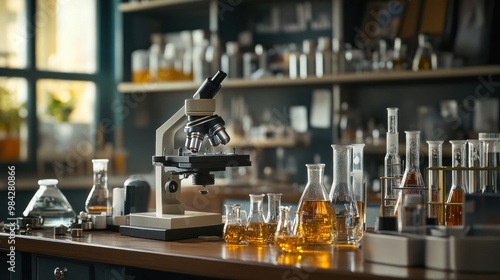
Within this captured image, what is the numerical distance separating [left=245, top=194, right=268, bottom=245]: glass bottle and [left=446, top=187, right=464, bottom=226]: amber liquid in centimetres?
49

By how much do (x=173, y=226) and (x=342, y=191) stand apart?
1.61ft

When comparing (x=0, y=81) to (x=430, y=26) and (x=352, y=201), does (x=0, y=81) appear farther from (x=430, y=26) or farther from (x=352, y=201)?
(x=352, y=201)

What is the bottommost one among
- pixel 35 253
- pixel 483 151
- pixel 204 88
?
pixel 35 253

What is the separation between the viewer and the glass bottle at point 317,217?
2.06 metres

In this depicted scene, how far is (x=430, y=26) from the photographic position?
4422 millimetres

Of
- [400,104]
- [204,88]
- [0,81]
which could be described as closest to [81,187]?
[0,81]

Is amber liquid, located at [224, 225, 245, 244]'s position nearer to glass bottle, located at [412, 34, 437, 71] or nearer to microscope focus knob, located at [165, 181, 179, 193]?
microscope focus knob, located at [165, 181, 179, 193]

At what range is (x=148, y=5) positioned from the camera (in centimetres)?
527

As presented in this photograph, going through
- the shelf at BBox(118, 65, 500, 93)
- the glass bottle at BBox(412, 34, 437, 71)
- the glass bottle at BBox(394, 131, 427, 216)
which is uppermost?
the glass bottle at BBox(412, 34, 437, 71)

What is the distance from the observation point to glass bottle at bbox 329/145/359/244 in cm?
212

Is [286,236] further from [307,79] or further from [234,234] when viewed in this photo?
[307,79]

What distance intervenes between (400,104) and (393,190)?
2581mm

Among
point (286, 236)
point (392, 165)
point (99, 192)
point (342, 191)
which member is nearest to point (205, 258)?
point (286, 236)

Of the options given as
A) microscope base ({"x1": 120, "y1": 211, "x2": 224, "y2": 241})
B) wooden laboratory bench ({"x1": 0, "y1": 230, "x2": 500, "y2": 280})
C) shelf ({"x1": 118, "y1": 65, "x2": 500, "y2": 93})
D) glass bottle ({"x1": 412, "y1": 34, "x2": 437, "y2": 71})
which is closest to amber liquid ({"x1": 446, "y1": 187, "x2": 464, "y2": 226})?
wooden laboratory bench ({"x1": 0, "y1": 230, "x2": 500, "y2": 280})
